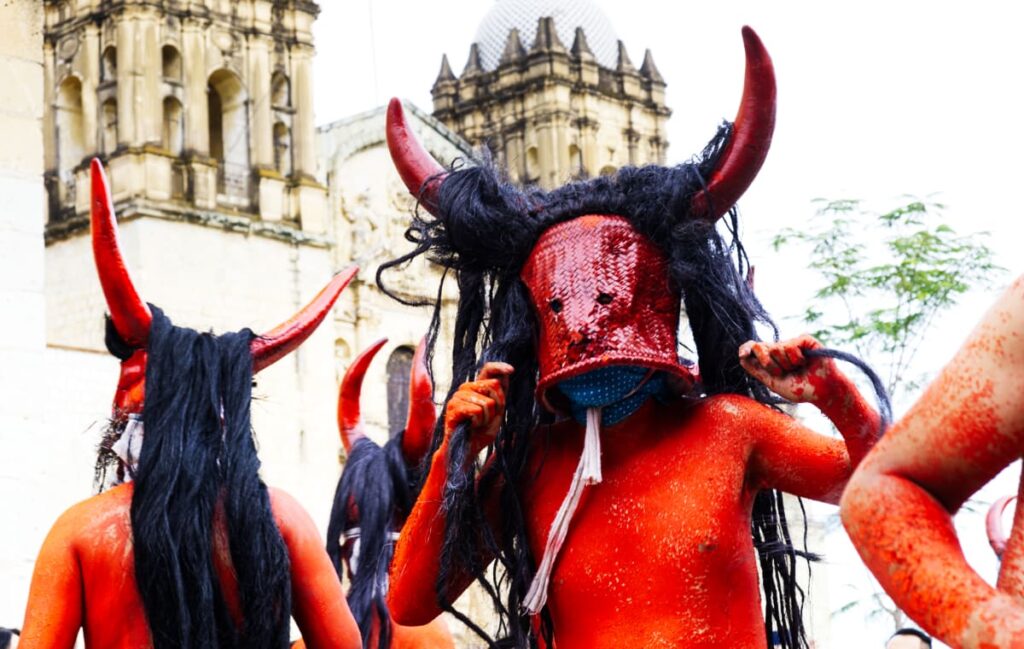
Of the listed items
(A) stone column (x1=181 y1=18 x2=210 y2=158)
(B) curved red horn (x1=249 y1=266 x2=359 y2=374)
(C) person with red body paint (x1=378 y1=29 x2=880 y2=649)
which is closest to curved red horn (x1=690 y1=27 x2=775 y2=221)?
(C) person with red body paint (x1=378 y1=29 x2=880 y2=649)

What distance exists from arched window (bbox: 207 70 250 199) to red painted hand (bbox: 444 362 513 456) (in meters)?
19.6

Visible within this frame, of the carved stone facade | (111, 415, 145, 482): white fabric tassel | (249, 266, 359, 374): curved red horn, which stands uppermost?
the carved stone facade

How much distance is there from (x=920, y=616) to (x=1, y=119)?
238 inches

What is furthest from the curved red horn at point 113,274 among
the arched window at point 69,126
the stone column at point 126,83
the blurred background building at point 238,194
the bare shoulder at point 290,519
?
the arched window at point 69,126

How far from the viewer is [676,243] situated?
3.51m

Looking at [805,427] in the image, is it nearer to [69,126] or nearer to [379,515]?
[379,515]

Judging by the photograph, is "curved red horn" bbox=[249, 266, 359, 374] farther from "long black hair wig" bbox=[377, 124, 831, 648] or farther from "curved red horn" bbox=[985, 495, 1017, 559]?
"curved red horn" bbox=[985, 495, 1017, 559]

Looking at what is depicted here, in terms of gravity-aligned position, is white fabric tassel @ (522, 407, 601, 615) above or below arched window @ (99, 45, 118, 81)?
below

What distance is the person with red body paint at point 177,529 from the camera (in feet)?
12.5

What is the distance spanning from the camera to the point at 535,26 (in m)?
29.5

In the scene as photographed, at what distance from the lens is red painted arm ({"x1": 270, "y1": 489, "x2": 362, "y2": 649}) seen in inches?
158

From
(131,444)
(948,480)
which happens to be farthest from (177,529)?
(948,480)

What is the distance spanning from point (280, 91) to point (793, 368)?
69.2ft

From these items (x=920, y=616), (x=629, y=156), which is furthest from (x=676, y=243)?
(x=629, y=156)
